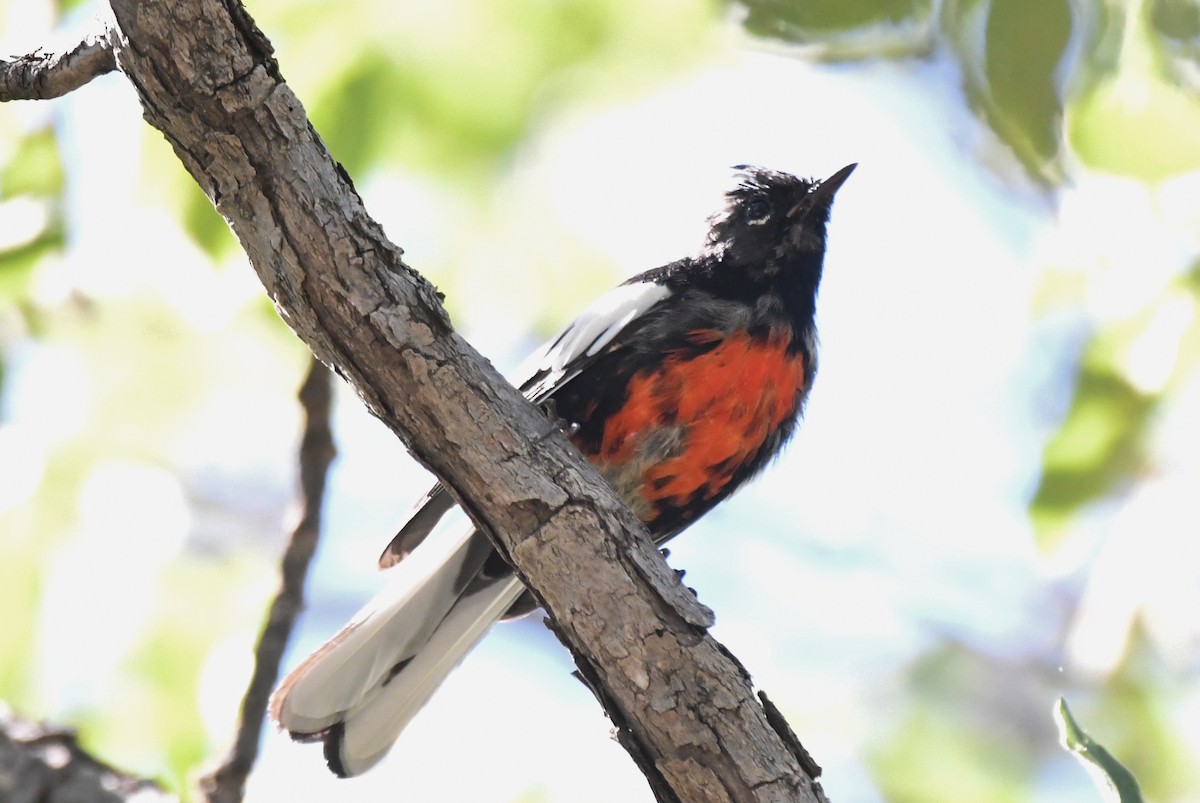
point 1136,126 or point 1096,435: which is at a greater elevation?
point 1136,126

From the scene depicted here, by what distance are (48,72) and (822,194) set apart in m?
2.96

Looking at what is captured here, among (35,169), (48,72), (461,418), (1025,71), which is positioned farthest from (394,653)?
(1025,71)

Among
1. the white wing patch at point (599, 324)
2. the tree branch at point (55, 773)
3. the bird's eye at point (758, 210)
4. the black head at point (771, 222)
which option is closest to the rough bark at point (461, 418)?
the tree branch at point (55, 773)

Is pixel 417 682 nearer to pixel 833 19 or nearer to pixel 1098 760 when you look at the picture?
pixel 1098 760

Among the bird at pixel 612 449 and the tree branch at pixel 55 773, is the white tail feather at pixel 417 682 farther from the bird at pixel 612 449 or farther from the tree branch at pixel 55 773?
the tree branch at pixel 55 773

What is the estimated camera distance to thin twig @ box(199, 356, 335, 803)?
10.0 feet

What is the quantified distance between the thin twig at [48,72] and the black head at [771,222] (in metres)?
2.43

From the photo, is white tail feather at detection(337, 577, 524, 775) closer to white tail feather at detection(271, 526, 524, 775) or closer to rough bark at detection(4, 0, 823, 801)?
white tail feather at detection(271, 526, 524, 775)

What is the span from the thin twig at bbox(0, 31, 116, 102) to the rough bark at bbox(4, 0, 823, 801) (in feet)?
0.55

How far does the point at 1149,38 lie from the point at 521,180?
2.59m

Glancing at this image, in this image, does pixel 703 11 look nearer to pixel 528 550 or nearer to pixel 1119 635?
pixel 528 550

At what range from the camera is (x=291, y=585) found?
3.17 m

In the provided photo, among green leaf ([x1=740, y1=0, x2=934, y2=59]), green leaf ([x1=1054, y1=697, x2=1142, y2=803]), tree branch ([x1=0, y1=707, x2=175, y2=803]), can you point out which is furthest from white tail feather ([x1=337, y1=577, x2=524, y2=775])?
green leaf ([x1=740, y1=0, x2=934, y2=59])

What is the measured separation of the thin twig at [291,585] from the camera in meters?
3.05
